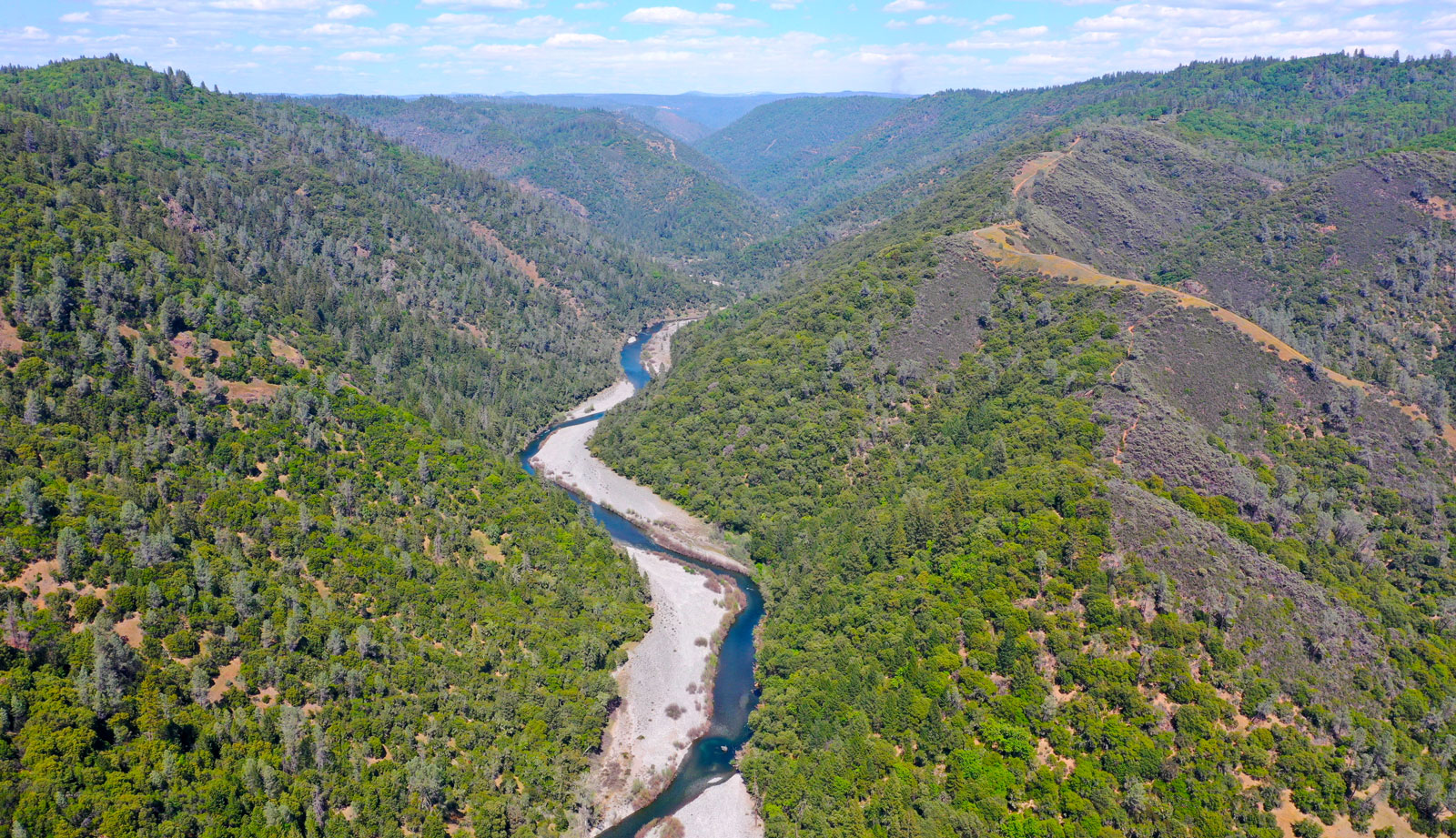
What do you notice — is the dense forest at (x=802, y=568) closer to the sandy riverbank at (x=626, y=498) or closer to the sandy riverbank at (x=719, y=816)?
the sandy riverbank at (x=719, y=816)

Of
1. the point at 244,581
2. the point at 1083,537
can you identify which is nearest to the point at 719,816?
the point at 1083,537

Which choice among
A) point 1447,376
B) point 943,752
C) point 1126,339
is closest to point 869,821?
point 943,752

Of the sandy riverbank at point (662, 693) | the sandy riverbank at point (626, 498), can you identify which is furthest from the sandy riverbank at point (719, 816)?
the sandy riverbank at point (626, 498)

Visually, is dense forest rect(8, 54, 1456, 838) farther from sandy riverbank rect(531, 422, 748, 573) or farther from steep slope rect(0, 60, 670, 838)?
sandy riverbank rect(531, 422, 748, 573)

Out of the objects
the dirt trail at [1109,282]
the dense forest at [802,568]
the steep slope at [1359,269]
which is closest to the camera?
the dense forest at [802,568]

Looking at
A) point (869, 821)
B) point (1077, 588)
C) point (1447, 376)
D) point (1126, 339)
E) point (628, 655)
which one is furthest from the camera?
point (1447, 376)

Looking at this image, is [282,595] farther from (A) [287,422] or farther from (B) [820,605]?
(B) [820,605]

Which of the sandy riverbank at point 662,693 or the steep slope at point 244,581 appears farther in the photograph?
the sandy riverbank at point 662,693
